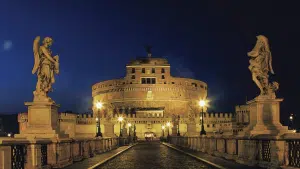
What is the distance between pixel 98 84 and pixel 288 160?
426ft

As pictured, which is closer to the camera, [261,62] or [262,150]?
[262,150]

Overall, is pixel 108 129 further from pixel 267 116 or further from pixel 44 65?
pixel 267 116

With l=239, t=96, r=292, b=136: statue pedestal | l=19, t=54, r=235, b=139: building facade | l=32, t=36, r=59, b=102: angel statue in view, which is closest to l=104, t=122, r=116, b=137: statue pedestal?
l=32, t=36, r=59, b=102: angel statue

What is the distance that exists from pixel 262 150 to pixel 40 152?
22.7ft

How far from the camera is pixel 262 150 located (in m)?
14.7

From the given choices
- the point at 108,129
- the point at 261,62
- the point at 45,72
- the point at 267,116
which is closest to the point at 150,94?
the point at 108,129

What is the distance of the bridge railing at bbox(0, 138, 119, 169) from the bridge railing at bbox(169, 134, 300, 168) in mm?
6416

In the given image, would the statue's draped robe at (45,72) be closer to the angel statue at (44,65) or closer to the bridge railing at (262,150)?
the angel statue at (44,65)

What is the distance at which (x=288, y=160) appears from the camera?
488 inches

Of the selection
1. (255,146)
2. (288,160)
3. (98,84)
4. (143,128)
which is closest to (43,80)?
(255,146)

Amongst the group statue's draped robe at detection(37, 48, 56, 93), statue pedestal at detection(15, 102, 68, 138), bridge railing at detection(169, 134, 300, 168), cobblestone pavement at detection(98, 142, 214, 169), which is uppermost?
statue's draped robe at detection(37, 48, 56, 93)

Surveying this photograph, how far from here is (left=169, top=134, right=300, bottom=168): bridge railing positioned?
12070 mm

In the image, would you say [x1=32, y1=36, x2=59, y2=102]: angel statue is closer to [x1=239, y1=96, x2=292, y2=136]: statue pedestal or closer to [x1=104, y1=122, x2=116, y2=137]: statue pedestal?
[x1=239, y1=96, x2=292, y2=136]: statue pedestal

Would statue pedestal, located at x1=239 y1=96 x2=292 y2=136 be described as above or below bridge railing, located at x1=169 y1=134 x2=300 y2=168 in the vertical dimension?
above
